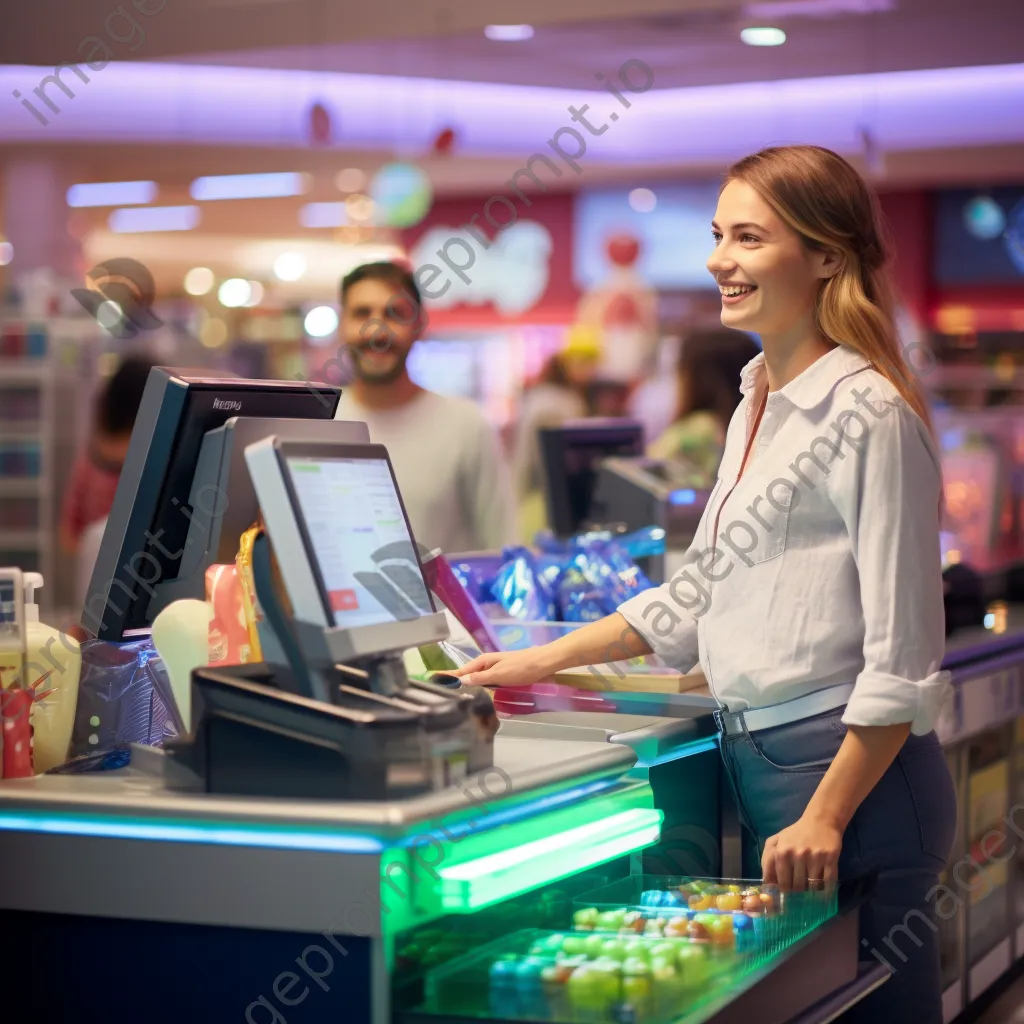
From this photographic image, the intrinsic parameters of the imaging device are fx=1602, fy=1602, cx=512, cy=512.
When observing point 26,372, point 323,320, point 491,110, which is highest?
point 491,110

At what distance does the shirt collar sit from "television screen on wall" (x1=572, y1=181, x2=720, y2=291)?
483 inches

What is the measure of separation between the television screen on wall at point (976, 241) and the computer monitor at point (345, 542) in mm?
13145

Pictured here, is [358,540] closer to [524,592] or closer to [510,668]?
[510,668]

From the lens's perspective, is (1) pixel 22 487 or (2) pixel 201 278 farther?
(2) pixel 201 278

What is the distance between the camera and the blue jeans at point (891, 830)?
8.02 feet

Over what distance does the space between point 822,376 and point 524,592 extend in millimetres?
1196

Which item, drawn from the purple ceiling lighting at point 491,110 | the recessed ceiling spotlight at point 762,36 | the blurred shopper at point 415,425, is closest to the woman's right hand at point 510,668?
the blurred shopper at point 415,425

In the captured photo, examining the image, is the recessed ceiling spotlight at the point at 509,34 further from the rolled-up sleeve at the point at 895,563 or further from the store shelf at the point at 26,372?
the rolled-up sleeve at the point at 895,563

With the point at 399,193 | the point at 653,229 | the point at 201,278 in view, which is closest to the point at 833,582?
the point at 399,193

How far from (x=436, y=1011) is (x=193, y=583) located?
81cm

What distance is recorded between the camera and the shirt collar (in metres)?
2.45

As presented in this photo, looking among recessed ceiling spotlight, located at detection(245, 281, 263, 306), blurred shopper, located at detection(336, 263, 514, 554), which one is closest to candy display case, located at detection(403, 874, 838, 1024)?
blurred shopper, located at detection(336, 263, 514, 554)

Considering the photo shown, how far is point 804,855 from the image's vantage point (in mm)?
2342

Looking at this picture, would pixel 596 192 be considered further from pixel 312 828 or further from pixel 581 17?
pixel 312 828
